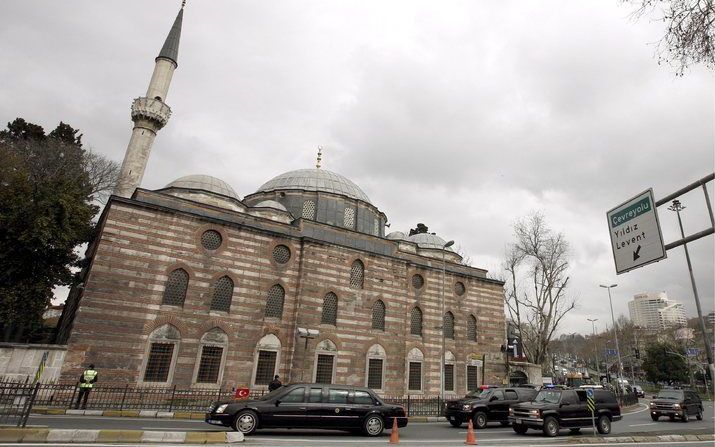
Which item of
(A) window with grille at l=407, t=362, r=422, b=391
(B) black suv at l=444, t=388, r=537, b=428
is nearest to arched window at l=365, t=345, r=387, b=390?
(A) window with grille at l=407, t=362, r=422, b=391

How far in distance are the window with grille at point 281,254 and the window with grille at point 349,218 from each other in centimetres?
832

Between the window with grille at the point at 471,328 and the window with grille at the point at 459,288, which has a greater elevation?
the window with grille at the point at 459,288

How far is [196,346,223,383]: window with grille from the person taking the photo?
1966cm

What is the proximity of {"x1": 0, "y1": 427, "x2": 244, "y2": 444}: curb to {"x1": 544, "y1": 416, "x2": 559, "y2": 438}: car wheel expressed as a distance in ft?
31.7

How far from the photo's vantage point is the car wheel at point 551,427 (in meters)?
12.8

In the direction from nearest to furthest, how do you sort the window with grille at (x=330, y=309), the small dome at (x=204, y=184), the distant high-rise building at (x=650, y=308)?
1. the window with grille at (x=330, y=309)
2. the small dome at (x=204, y=184)
3. the distant high-rise building at (x=650, y=308)

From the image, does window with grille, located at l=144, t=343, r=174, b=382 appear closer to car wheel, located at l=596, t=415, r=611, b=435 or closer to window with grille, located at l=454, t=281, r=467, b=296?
car wheel, located at l=596, t=415, r=611, b=435

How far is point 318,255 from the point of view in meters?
24.5

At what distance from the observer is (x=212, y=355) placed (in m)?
20.1

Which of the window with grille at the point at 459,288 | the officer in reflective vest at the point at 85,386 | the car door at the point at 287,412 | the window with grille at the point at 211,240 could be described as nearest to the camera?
the car door at the point at 287,412

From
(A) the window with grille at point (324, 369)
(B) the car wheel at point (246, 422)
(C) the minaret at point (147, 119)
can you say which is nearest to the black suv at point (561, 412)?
(B) the car wheel at point (246, 422)

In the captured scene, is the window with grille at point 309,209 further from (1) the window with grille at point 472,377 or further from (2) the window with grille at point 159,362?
(1) the window with grille at point 472,377

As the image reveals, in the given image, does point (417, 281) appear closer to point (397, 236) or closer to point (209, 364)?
point (397, 236)

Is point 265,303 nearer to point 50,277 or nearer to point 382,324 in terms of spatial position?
point 382,324
